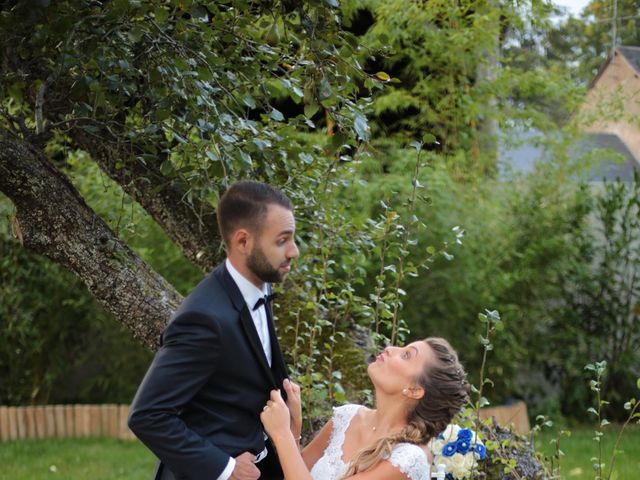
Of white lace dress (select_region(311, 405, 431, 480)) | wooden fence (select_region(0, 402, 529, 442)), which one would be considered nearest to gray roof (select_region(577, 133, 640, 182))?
wooden fence (select_region(0, 402, 529, 442))

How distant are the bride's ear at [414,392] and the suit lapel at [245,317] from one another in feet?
1.55

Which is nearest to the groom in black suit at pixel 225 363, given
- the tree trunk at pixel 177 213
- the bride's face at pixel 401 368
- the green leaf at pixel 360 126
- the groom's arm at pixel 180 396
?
the groom's arm at pixel 180 396

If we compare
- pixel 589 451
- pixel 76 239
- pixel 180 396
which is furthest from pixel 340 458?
pixel 589 451

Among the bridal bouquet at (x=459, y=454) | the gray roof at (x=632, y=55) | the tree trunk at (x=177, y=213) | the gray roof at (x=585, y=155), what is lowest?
the bridal bouquet at (x=459, y=454)

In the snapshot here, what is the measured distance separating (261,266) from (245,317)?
136 millimetres

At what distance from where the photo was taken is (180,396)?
86.2 inches

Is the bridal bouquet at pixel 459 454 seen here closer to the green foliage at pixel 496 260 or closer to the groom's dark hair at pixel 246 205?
the groom's dark hair at pixel 246 205

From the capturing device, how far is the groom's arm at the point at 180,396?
7.14 feet

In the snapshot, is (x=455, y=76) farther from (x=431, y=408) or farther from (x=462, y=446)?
(x=431, y=408)

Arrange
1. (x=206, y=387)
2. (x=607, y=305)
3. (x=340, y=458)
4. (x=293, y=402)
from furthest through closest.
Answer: (x=607, y=305), (x=340, y=458), (x=293, y=402), (x=206, y=387)

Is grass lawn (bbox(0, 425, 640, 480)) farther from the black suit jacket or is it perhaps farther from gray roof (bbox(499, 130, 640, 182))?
the black suit jacket

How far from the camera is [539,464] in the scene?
3.65m

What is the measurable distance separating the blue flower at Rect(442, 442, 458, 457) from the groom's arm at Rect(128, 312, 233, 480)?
1.04 m

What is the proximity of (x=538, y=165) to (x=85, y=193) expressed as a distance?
13.5ft
